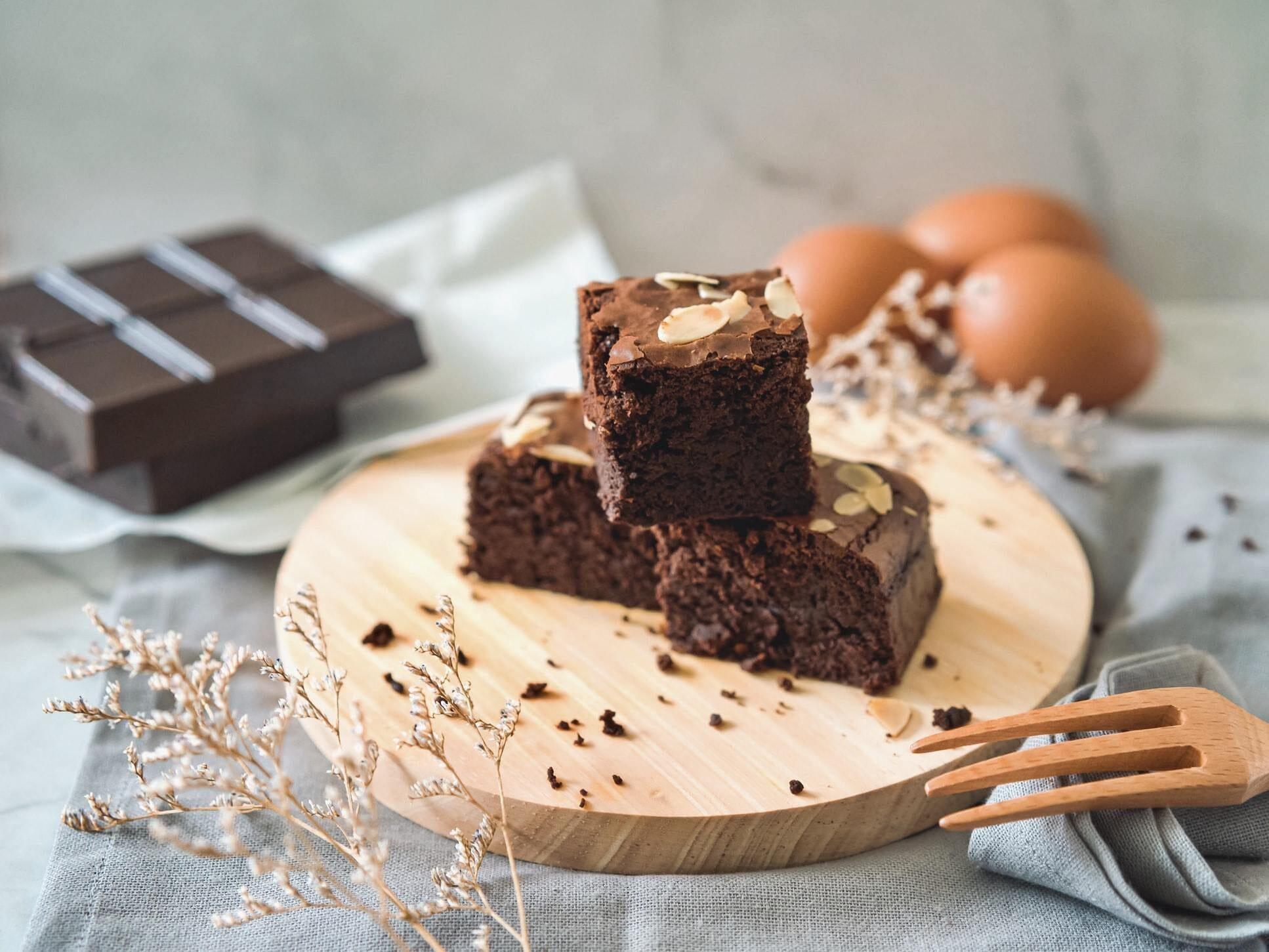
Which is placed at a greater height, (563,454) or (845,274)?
(845,274)

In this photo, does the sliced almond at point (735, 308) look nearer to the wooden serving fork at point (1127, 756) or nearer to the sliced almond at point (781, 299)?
the sliced almond at point (781, 299)

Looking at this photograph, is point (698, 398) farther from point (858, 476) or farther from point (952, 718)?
point (952, 718)

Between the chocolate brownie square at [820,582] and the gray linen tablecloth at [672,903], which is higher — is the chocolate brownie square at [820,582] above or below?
above

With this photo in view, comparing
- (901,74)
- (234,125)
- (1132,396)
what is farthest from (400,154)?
(1132,396)

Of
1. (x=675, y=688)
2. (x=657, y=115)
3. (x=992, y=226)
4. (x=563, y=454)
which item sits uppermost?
(x=657, y=115)

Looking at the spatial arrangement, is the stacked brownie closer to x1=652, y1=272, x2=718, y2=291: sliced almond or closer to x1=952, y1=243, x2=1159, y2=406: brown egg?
x1=652, y1=272, x2=718, y2=291: sliced almond

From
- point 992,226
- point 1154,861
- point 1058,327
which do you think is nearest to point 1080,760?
point 1154,861

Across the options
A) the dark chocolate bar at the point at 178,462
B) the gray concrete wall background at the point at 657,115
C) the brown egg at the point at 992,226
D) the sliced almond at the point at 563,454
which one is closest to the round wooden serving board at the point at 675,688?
the dark chocolate bar at the point at 178,462

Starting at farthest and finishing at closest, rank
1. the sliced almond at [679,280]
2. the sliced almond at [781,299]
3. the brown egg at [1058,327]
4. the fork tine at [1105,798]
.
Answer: the brown egg at [1058,327], the sliced almond at [679,280], the sliced almond at [781,299], the fork tine at [1105,798]
